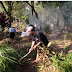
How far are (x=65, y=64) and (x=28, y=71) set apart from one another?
1178 millimetres

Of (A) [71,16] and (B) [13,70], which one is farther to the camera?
(A) [71,16]

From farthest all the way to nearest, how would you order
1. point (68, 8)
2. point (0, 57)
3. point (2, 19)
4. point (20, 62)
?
point (68, 8)
point (2, 19)
point (20, 62)
point (0, 57)

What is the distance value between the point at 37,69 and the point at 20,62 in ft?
2.04

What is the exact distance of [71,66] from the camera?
2.45 metres

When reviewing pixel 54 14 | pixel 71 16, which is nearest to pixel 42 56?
pixel 71 16

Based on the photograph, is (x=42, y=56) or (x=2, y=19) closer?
(x=42, y=56)

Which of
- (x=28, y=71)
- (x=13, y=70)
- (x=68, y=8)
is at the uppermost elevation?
(x=68, y=8)

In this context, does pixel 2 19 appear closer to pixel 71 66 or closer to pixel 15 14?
pixel 71 66

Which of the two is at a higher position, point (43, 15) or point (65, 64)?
point (43, 15)

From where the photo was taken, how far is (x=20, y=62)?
120 inches

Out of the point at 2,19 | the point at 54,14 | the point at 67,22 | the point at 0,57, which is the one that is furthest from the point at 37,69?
the point at 54,14

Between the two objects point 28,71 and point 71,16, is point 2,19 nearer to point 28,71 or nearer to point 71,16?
point 28,71

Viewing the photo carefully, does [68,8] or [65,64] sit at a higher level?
[68,8]

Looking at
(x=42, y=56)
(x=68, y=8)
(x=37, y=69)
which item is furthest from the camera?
(x=68, y=8)
